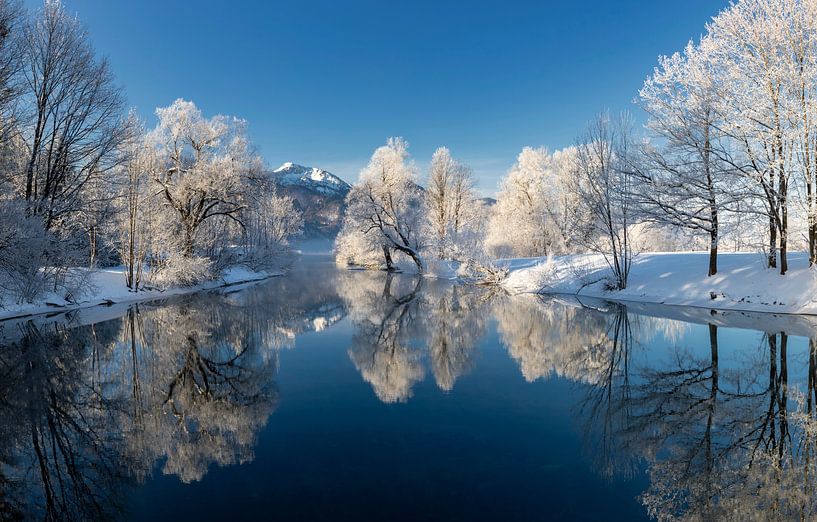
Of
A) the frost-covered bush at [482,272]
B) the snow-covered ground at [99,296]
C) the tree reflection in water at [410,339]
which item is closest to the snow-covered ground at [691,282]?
the frost-covered bush at [482,272]

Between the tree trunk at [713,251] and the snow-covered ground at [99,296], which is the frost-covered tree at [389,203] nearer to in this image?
the snow-covered ground at [99,296]

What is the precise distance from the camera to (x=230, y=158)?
27344 millimetres

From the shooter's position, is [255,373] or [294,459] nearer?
[294,459]

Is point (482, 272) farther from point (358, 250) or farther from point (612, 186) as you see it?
point (358, 250)

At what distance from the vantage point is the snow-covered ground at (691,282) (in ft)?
48.5

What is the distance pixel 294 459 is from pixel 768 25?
20376 millimetres

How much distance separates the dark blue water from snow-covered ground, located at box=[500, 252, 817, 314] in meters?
3.63

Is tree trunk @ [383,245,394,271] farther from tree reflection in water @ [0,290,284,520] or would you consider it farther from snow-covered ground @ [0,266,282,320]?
tree reflection in water @ [0,290,284,520]

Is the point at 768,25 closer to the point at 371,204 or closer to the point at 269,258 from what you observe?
the point at 371,204

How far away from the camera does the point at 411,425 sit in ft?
19.5

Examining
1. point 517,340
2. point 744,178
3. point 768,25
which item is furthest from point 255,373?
point 768,25

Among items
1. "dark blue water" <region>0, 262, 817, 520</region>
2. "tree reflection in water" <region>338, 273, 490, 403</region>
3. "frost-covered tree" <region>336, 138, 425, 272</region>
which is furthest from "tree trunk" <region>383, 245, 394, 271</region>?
"dark blue water" <region>0, 262, 817, 520</region>

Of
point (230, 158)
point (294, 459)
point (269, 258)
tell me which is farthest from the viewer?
point (269, 258)

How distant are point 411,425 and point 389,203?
33.0 m
